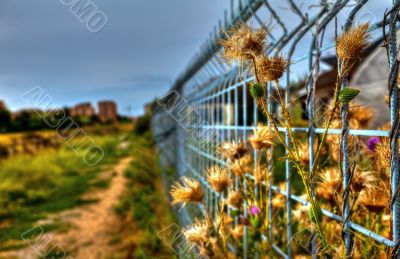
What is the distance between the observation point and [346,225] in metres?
0.82

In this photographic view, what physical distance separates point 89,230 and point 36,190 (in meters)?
3.03

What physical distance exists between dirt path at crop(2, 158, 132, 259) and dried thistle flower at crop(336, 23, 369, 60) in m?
3.37

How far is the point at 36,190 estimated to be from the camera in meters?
6.79

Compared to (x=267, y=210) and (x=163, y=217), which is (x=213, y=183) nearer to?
Result: (x=267, y=210)

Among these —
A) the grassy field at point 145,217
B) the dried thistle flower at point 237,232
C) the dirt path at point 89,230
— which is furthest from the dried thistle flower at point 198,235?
the dirt path at point 89,230

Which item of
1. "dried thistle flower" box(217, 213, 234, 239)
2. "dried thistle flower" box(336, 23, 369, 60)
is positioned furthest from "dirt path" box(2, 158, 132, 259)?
"dried thistle flower" box(336, 23, 369, 60)

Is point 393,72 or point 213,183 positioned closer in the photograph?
point 393,72

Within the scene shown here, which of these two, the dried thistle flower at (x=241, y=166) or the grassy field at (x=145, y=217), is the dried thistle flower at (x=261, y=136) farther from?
the grassy field at (x=145, y=217)

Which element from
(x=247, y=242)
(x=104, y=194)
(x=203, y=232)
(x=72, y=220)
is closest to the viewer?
(x=203, y=232)

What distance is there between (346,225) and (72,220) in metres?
4.74

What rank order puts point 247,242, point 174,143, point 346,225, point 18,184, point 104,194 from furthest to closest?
1. point 18,184
2. point 104,194
3. point 174,143
4. point 247,242
5. point 346,225

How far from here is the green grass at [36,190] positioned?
488 centimetres

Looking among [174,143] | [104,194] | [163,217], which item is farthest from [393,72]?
[104,194]

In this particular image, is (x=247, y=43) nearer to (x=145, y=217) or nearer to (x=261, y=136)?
(x=261, y=136)
